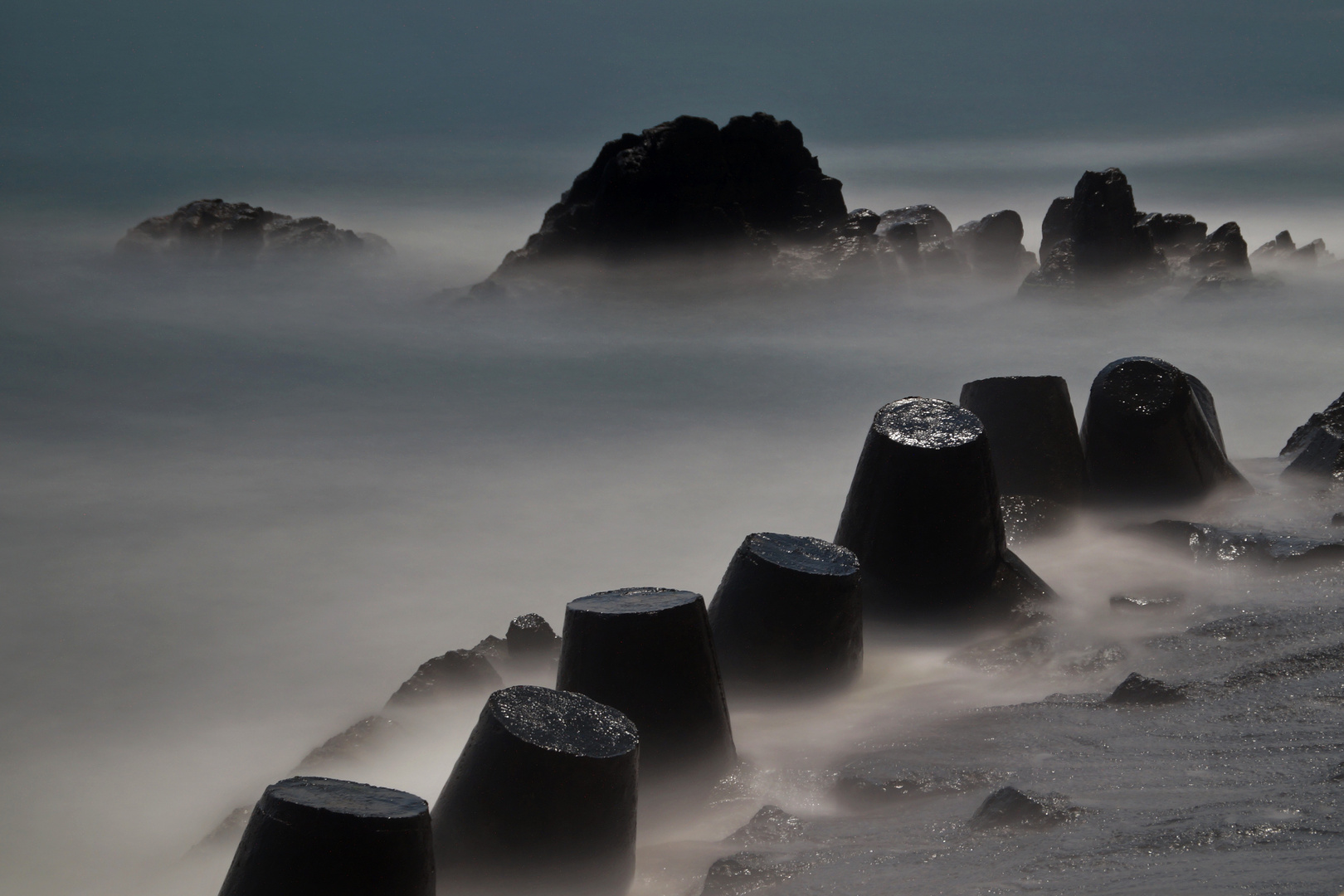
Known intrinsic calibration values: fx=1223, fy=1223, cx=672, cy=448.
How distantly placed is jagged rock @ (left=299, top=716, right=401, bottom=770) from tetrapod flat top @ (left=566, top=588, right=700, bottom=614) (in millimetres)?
1638

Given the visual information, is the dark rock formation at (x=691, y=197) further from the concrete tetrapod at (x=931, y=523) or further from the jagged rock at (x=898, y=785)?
the jagged rock at (x=898, y=785)

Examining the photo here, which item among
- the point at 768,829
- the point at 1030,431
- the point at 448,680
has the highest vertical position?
Answer: the point at 1030,431

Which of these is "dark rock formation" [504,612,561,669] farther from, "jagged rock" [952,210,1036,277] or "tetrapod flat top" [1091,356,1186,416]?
"jagged rock" [952,210,1036,277]

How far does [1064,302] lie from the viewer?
2094 centimetres

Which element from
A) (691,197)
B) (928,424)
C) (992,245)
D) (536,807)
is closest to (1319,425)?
(928,424)

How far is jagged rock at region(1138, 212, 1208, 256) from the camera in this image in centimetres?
2178

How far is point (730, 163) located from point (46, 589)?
1155 centimetres

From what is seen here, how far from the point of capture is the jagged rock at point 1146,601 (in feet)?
20.8

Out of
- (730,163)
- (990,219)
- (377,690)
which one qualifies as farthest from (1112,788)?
(990,219)

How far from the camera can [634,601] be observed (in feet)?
15.8

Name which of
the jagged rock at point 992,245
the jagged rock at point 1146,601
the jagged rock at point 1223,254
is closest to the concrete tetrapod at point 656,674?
the jagged rock at point 1146,601

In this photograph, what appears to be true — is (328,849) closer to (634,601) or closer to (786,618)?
(634,601)

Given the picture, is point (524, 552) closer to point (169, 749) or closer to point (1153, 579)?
point (169, 749)

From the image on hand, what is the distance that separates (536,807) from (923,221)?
2122 centimetres
